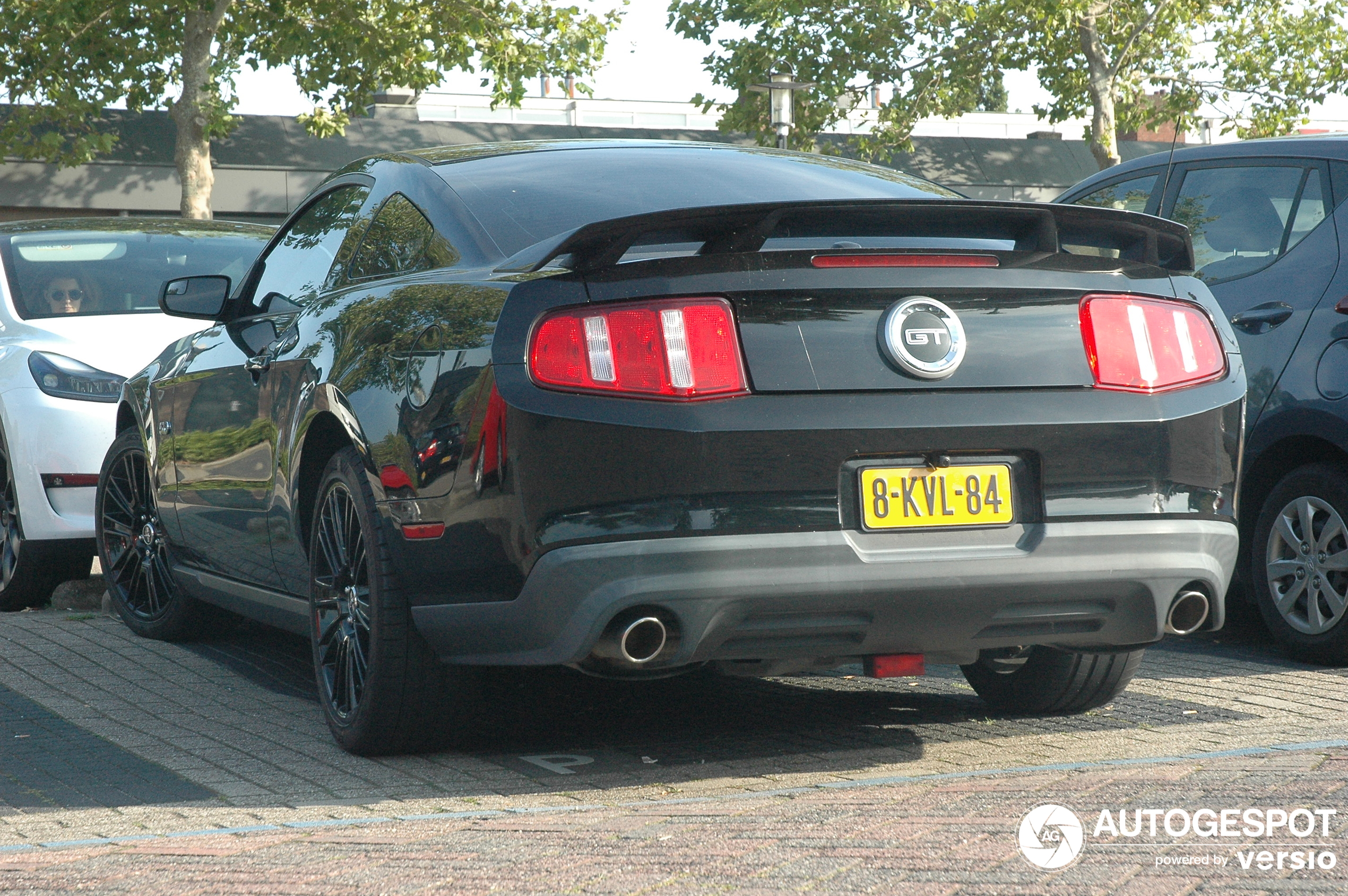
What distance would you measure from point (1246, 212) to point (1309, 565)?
4.44ft

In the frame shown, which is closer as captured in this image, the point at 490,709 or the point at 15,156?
the point at 490,709

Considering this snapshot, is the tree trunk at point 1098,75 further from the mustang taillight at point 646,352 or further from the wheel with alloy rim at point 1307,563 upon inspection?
the mustang taillight at point 646,352

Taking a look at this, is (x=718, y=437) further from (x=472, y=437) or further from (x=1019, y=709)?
(x=1019, y=709)

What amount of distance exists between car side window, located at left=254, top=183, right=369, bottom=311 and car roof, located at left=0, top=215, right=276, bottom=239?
7.38ft

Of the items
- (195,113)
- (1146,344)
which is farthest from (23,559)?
(195,113)

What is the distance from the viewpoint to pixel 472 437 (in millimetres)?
3557

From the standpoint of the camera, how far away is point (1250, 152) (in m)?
6.12

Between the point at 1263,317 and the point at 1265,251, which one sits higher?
the point at 1265,251

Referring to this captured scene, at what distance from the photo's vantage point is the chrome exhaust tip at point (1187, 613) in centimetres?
378

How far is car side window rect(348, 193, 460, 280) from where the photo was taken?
416 centimetres

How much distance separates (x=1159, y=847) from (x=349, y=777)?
2.00m

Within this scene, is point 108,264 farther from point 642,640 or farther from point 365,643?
point 642,640

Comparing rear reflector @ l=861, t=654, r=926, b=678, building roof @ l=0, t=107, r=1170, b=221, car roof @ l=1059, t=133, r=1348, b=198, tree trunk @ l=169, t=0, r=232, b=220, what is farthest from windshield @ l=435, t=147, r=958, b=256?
tree trunk @ l=169, t=0, r=232, b=220

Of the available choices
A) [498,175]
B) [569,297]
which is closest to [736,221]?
Answer: [569,297]
